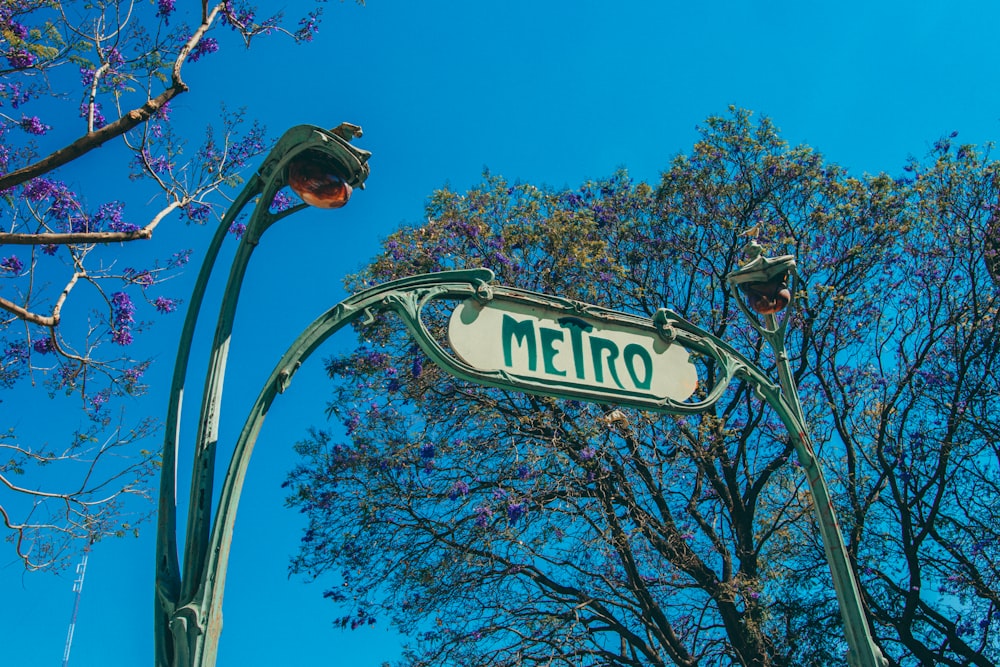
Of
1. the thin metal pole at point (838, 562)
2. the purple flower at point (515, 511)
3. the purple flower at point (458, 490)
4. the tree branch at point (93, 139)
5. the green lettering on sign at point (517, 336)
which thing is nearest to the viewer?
the green lettering on sign at point (517, 336)

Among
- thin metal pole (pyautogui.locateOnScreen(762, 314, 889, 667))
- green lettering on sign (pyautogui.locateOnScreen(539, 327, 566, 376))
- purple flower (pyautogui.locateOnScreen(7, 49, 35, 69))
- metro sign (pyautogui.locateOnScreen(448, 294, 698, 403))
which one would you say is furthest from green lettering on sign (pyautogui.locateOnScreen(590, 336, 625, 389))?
purple flower (pyautogui.locateOnScreen(7, 49, 35, 69))

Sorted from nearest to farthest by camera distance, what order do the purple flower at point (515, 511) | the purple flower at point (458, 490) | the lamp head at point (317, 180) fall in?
the lamp head at point (317, 180)
the purple flower at point (515, 511)
the purple flower at point (458, 490)

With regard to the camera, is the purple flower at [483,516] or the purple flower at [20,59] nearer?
the purple flower at [20,59]

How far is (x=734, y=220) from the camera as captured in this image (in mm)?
10547

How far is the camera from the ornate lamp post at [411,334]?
2.58 metres

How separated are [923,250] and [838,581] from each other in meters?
7.25

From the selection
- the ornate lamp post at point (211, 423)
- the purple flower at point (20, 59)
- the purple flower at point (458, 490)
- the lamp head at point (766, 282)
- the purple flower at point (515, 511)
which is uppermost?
the purple flower at point (20, 59)

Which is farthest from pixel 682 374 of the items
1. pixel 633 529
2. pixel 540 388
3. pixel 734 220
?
pixel 734 220

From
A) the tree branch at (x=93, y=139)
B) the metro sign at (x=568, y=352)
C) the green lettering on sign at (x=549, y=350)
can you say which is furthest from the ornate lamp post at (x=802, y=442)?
the tree branch at (x=93, y=139)

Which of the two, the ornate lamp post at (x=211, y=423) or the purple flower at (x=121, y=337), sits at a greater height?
the purple flower at (x=121, y=337)

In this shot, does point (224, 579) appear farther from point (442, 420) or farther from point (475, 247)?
point (475, 247)

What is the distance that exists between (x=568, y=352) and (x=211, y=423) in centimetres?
138

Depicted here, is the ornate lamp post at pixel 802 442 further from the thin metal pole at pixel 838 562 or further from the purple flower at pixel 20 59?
the purple flower at pixel 20 59

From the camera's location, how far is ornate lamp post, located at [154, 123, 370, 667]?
2.50 m
